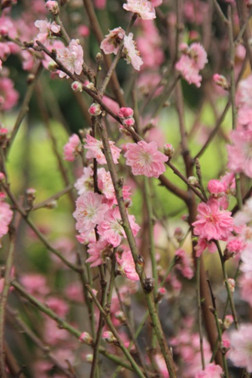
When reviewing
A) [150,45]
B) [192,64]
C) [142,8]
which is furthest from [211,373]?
[150,45]

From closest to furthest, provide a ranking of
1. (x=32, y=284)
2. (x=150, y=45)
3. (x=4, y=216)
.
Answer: (x=4, y=216)
(x=32, y=284)
(x=150, y=45)

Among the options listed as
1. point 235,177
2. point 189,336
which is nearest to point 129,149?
point 235,177

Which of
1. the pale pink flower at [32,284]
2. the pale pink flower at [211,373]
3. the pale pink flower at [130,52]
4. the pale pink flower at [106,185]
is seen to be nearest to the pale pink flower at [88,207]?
the pale pink flower at [106,185]

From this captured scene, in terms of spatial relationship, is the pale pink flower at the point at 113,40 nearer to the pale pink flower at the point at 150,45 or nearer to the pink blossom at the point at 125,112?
the pink blossom at the point at 125,112

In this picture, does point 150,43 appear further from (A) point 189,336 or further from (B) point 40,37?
(B) point 40,37

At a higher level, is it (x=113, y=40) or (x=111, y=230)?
(x=113, y=40)

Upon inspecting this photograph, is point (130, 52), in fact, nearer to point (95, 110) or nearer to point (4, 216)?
point (95, 110)

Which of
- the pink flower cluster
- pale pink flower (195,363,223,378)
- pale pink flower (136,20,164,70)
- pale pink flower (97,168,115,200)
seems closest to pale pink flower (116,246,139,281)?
pale pink flower (97,168,115,200)
